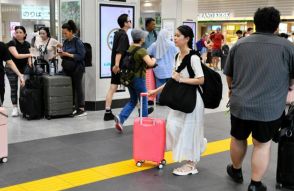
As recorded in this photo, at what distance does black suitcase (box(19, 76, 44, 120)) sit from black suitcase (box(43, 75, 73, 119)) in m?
0.09

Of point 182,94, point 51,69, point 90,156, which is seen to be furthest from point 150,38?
point 182,94

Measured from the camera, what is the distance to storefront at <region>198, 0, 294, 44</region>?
69.0ft

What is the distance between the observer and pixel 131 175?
13.5ft

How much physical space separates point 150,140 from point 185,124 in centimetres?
42

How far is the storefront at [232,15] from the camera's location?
21.0 meters

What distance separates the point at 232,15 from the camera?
77.7ft

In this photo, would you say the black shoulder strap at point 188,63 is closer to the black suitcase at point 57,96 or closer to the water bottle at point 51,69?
the black suitcase at point 57,96

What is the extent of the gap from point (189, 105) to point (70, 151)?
5.71 feet

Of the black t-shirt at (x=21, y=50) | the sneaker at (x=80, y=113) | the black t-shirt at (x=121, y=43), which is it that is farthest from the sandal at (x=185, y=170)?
the black t-shirt at (x=21, y=50)

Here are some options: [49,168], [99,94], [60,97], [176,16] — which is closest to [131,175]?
[49,168]

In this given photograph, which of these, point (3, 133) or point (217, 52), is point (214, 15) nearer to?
point (217, 52)

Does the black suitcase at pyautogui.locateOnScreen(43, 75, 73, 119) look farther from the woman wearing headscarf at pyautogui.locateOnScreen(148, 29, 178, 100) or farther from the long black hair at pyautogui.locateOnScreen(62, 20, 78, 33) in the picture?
the woman wearing headscarf at pyautogui.locateOnScreen(148, 29, 178, 100)

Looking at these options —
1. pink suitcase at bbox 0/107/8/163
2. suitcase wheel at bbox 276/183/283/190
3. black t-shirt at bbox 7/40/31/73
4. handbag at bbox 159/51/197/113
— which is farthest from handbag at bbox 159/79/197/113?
black t-shirt at bbox 7/40/31/73

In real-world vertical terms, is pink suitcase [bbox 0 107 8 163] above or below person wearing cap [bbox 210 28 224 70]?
below
